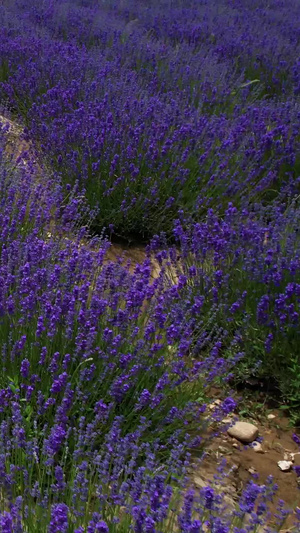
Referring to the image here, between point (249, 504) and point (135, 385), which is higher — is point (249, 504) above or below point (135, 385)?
above

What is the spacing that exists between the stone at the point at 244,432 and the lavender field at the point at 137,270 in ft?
0.41

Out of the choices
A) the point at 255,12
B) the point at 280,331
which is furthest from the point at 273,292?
the point at 255,12

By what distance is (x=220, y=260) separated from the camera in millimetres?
2838

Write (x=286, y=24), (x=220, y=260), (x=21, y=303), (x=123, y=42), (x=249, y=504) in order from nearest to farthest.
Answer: (x=249, y=504) → (x=21, y=303) → (x=220, y=260) → (x=123, y=42) → (x=286, y=24)

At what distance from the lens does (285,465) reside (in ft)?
7.43

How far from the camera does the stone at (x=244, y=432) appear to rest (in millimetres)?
2357

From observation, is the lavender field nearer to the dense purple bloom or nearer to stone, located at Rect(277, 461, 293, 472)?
Answer: the dense purple bloom

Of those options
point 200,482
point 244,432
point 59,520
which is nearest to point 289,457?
point 244,432

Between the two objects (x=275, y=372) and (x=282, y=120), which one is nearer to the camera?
(x=275, y=372)

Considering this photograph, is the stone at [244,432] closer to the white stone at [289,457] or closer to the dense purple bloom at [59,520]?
the white stone at [289,457]

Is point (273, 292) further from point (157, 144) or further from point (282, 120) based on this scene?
point (282, 120)

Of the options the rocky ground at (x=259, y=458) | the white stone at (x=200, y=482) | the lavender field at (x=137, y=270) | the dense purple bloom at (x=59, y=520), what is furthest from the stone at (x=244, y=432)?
→ the dense purple bloom at (x=59, y=520)

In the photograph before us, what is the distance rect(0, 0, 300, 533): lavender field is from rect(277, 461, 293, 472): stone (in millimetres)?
128

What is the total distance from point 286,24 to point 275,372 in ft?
22.8
